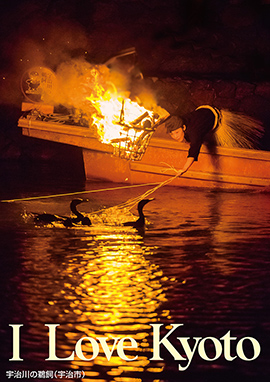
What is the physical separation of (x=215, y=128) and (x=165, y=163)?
1.25 metres

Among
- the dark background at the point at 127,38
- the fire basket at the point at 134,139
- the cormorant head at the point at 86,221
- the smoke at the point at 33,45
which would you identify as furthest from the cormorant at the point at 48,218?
the smoke at the point at 33,45

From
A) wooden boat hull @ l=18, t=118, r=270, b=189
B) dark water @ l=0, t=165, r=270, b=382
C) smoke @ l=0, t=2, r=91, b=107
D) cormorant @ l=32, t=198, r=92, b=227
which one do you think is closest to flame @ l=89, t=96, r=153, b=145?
dark water @ l=0, t=165, r=270, b=382

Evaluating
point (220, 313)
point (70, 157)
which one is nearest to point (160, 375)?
point (220, 313)

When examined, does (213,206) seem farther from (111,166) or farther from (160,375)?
(160,375)

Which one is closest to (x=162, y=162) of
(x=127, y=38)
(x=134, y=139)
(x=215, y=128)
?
(x=215, y=128)

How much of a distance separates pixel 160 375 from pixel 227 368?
1.71 feet

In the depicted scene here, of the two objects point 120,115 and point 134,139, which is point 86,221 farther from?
point 120,115

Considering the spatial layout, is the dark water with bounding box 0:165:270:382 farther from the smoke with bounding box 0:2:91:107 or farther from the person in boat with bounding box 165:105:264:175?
the smoke with bounding box 0:2:91:107

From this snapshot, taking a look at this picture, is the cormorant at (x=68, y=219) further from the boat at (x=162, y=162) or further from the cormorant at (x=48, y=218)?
the boat at (x=162, y=162)

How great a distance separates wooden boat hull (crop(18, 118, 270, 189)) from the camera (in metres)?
14.4

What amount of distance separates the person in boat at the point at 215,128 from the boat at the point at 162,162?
213 millimetres

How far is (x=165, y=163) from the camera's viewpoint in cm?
1505

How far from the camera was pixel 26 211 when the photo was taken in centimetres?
1222

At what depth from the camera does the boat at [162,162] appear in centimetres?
1445
